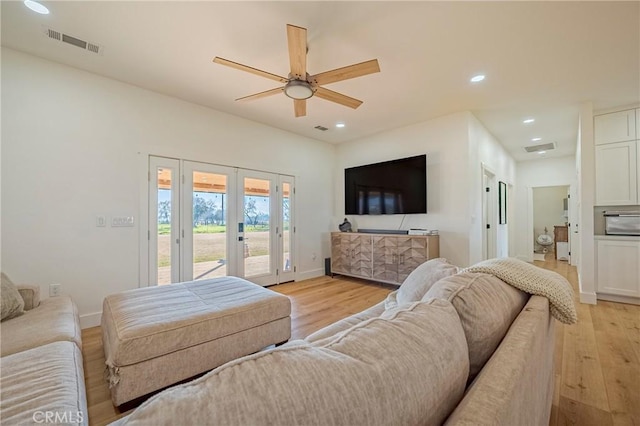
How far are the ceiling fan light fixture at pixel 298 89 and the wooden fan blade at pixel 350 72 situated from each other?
102 mm

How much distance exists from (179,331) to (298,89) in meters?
2.20

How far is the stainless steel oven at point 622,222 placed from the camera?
3.36m

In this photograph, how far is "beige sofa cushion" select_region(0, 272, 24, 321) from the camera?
5.80 ft

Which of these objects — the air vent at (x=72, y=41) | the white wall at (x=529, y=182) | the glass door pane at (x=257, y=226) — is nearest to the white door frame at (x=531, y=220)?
the white wall at (x=529, y=182)

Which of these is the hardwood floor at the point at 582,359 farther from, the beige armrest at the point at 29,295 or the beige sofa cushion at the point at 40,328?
the beige armrest at the point at 29,295

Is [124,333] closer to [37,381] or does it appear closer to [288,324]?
[37,381]

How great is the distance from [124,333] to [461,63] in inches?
141

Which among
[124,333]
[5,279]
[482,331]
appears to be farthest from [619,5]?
[5,279]

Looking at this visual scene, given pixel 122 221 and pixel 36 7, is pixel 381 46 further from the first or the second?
pixel 122 221

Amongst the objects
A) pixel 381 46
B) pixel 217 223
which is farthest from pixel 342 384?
pixel 217 223

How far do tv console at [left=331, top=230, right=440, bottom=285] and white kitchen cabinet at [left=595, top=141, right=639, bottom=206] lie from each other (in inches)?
85.6

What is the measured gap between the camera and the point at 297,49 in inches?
81.1

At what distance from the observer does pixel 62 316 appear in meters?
1.86

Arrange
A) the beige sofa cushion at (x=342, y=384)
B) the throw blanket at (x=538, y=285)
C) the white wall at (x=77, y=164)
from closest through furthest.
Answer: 1. the beige sofa cushion at (x=342, y=384)
2. the throw blanket at (x=538, y=285)
3. the white wall at (x=77, y=164)
